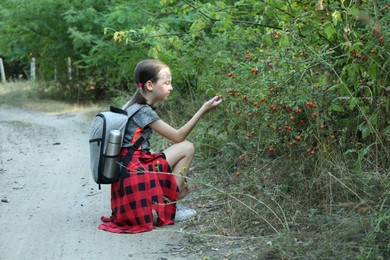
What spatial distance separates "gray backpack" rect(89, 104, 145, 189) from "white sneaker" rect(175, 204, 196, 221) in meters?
0.62

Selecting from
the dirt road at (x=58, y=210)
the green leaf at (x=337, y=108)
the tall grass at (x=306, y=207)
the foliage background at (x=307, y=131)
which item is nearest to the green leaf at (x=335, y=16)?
the foliage background at (x=307, y=131)

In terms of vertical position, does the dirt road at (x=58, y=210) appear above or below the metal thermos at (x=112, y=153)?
below

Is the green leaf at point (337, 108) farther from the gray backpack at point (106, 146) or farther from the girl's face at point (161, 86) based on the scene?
the gray backpack at point (106, 146)

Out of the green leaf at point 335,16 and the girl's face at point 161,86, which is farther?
the girl's face at point 161,86

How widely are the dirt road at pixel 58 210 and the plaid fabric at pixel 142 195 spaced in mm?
113

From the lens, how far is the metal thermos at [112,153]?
5691 mm

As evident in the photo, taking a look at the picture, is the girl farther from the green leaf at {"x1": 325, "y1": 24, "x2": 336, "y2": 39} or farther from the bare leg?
the green leaf at {"x1": 325, "y1": 24, "x2": 336, "y2": 39}

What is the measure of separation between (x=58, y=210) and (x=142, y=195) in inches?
48.2

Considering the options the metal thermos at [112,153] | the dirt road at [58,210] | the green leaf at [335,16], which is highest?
the green leaf at [335,16]

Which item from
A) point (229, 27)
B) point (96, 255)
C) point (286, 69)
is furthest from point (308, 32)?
point (96, 255)

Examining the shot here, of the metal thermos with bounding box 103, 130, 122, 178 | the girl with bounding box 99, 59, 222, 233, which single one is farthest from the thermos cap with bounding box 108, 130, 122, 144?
the girl with bounding box 99, 59, 222, 233

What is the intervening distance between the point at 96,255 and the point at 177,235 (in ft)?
2.45

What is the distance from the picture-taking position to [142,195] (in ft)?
19.1

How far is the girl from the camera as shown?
581cm
